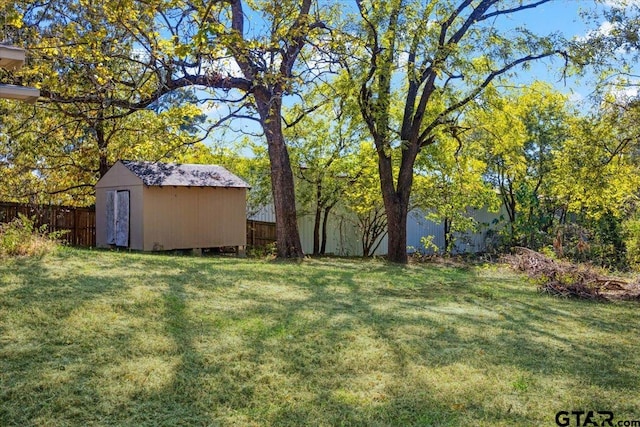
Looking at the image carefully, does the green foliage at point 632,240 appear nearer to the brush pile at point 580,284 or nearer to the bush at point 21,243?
the brush pile at point 580,284

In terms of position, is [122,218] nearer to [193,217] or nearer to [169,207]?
[169,207]

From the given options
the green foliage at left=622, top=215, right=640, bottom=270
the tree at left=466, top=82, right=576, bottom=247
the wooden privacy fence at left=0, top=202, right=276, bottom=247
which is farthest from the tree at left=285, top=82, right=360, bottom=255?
the green foliage at left=622, top=215, right=640, bottom=270

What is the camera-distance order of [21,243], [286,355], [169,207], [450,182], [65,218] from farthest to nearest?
1. [450,182]
2. [65,218]
3. [169,207]
4. [21,243]
5. [286,355]

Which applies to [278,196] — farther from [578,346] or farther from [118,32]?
[578,346]

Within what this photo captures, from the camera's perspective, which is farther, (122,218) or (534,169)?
(534,169)

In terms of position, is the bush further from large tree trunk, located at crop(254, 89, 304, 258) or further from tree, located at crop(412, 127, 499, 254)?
tree, located at crop(412, 127, 499, 254)

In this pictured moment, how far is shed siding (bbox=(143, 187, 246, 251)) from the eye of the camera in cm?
1356

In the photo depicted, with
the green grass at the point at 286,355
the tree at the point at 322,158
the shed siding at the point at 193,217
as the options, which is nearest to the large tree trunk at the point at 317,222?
the tree at the point at 322,158

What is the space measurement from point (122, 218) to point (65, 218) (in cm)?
261

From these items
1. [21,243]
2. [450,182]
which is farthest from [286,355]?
[450,182]

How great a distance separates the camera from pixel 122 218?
14.0 metres

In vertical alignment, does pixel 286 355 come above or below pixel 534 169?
below

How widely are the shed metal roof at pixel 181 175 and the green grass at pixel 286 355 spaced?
260 inches

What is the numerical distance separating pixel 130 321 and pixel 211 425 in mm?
2078
